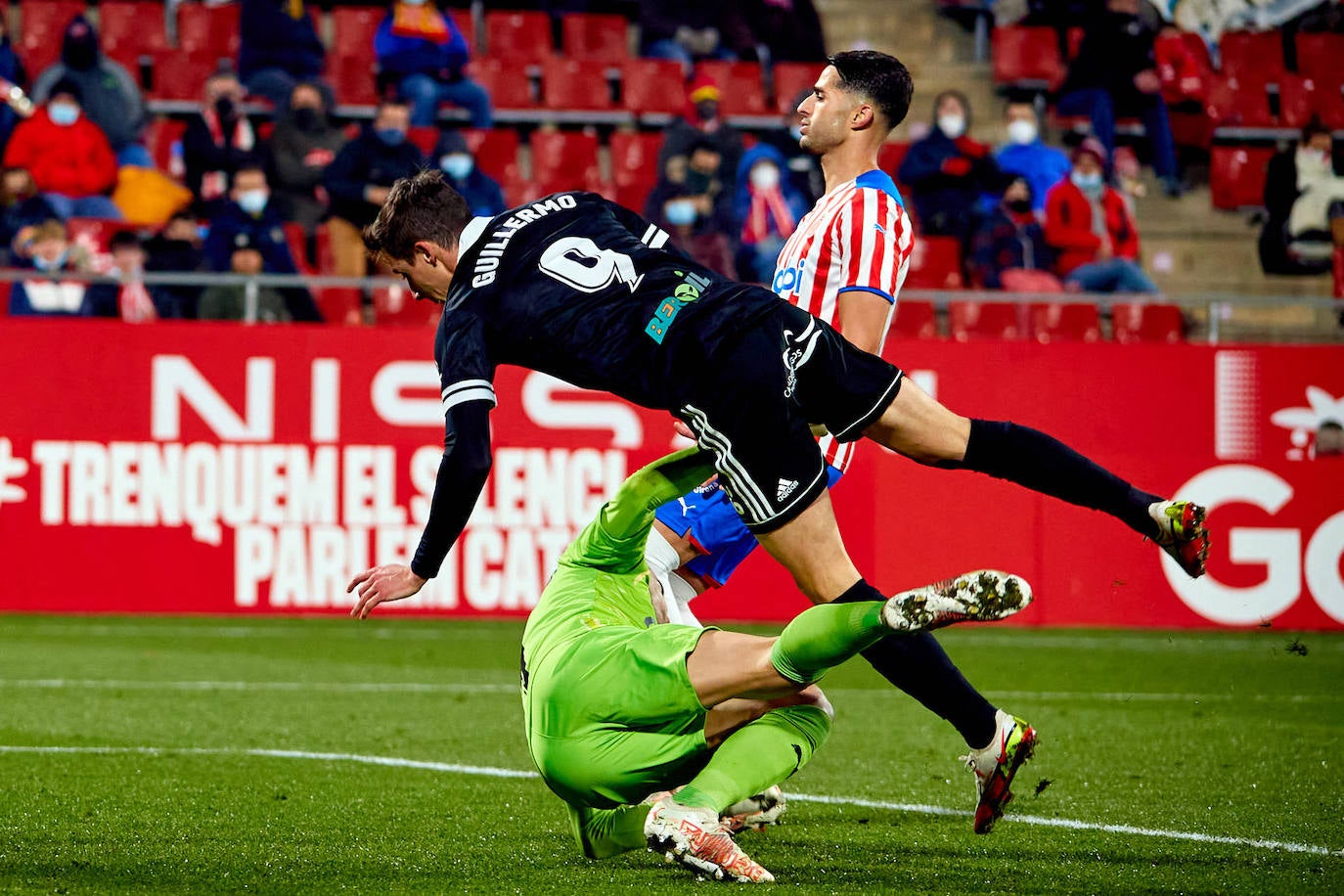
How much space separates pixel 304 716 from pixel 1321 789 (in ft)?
14.1

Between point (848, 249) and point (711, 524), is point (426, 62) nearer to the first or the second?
point (848, 249)

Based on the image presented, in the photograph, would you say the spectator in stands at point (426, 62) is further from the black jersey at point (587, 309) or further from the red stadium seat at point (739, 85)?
the black jersey at point (587, 309)

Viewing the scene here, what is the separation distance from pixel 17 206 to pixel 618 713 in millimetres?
10520

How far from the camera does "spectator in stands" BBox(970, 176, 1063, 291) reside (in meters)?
14.3

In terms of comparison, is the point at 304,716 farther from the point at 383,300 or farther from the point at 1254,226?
the point at 1254,226

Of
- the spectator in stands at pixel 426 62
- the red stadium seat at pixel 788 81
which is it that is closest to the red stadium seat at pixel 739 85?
the red stadium seat at pixel 788 81

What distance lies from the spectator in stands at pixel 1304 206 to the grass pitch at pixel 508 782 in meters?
6.32

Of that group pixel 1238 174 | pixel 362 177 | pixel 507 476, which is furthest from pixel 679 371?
pixel 1238 174

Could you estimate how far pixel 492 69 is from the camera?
56.8 ft

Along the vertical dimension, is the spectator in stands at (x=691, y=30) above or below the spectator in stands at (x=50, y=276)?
above

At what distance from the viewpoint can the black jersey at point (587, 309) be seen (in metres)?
4.89

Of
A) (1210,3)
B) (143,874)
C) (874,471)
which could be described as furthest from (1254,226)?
(143,874)

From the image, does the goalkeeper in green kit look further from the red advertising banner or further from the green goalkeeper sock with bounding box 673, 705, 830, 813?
the red advertising banner

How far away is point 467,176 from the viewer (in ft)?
A: 47.7
